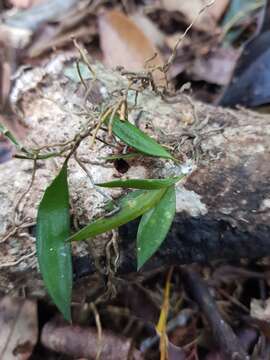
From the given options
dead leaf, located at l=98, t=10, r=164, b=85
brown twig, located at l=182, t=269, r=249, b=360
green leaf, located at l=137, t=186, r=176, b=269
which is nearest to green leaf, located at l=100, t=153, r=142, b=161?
green leaf, located at l=137, t=186, r=176, b=269

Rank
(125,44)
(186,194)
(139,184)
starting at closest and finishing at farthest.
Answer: (139,184)
(186,194)
(125,44)

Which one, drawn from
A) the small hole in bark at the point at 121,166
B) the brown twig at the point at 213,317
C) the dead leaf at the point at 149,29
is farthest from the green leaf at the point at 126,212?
the dead leaf at the point at 149,29

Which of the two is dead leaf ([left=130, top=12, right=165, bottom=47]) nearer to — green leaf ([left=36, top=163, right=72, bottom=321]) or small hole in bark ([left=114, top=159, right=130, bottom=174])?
small hole in bark ([left=114, top=159, right=130, bottom=174])

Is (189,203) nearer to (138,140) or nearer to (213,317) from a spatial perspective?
(138,140)

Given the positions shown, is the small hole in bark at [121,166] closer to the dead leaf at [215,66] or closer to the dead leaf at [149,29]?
the dead leaf at [215,66]

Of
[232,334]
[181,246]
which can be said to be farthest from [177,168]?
[232,334]

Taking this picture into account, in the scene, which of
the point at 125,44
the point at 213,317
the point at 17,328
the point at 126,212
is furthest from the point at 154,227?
the point at 125,44

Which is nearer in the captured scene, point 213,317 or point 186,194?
point 186,194
